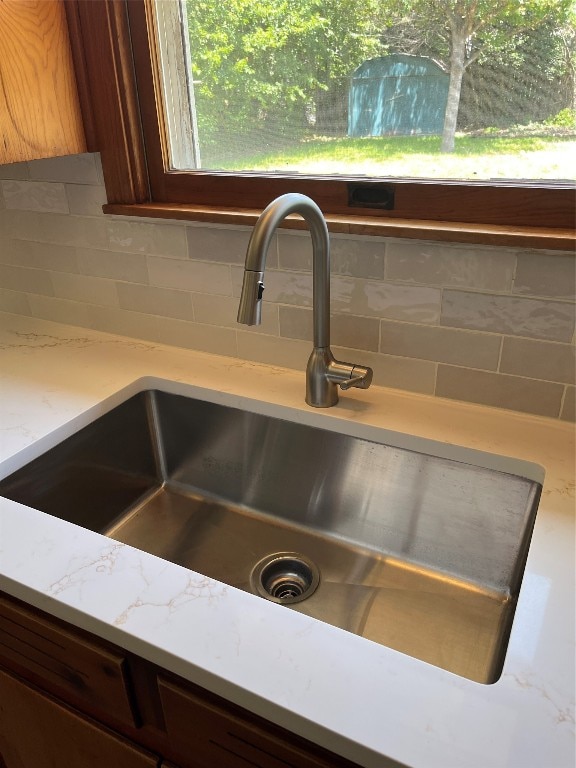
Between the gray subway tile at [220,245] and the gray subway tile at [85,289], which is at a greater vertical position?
the gray subway tile at [220,245]

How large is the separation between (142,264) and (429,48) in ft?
2.19

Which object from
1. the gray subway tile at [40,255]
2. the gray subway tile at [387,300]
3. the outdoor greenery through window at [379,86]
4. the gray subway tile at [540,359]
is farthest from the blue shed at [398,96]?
the gray subway tile at [40,255]

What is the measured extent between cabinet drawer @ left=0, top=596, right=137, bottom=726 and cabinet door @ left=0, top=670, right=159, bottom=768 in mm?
33

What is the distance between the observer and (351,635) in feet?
1.97

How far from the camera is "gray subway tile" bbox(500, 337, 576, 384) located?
2.96ft

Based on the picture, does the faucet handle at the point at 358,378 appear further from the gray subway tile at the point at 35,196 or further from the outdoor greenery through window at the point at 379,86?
the gray subway tile at the point at 35,196

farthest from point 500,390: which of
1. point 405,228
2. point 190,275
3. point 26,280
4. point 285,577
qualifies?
point 26,280

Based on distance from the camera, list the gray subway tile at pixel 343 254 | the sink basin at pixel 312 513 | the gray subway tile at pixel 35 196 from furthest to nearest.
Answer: the gray subway tile at pixel 35 196 → the gray subway tile at pixel 343 254 → the sink basin at pixel 312 513

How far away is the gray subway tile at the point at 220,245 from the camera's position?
1.08 meters

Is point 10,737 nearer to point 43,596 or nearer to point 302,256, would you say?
point 43,596

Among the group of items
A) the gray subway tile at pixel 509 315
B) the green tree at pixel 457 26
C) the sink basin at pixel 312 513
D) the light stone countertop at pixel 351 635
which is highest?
the green tree at pixel 457 26

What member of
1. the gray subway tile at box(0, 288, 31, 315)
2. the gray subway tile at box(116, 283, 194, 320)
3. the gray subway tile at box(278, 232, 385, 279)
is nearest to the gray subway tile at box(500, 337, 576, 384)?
the gray subway tile at box(278, 232, 385, 279)

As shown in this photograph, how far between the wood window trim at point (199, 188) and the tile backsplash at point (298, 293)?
33mm

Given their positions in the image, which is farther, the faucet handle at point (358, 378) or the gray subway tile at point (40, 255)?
the gray subway tile at point (40, 255)
